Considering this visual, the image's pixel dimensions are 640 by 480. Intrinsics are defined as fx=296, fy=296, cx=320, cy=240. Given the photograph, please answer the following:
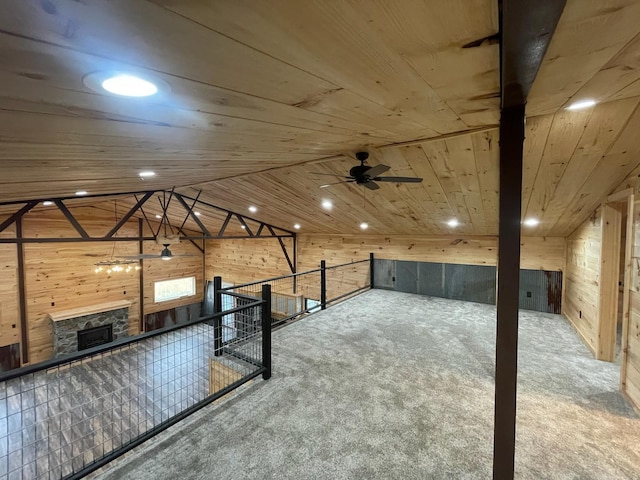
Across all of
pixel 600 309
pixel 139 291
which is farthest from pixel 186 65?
pixel 139 291

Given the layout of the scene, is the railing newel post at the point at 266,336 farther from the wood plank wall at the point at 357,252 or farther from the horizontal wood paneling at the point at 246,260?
the horizontal wood paneling at the point at 246,260

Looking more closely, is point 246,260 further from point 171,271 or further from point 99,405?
point 99,405

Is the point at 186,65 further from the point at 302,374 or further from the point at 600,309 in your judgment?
the point at 600,309

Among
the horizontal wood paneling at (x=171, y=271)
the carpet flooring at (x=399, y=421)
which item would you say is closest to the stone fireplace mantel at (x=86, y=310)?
the horizontal wood paneling at (x=171, y=271)

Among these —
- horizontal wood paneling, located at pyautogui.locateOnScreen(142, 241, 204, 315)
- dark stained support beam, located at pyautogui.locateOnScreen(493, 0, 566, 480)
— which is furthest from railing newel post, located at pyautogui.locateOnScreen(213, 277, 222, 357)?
horizontal wood paneling, located at pyautogui.locateOnScreen(142, 241, 204, 315)

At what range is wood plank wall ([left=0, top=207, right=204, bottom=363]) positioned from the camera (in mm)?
7035

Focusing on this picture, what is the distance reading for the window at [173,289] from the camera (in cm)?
998

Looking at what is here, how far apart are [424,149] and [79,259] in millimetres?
9416

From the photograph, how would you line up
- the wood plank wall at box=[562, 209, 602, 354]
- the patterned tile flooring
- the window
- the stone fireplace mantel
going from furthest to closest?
the window
the stone fireplace mantel
the patterned tile flooring
the wood plank wall at box=[562, 209, 602, 354]

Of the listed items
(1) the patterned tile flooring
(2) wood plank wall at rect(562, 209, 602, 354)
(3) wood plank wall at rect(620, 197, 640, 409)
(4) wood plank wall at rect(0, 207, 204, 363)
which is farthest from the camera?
(4) wood plank wall at rect(0, 207, 204, 363)

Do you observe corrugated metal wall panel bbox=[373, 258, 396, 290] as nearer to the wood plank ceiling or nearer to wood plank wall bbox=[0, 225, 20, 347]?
the wood plank ceiling

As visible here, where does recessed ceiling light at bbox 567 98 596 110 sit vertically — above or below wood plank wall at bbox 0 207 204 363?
above

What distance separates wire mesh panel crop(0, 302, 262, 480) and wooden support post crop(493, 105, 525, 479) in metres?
2.19

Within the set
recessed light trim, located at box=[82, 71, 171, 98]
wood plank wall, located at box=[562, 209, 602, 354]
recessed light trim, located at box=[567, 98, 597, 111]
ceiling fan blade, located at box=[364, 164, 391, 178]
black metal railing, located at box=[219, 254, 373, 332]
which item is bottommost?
black metal railing, located at box=[219, 254, 373, 332]
